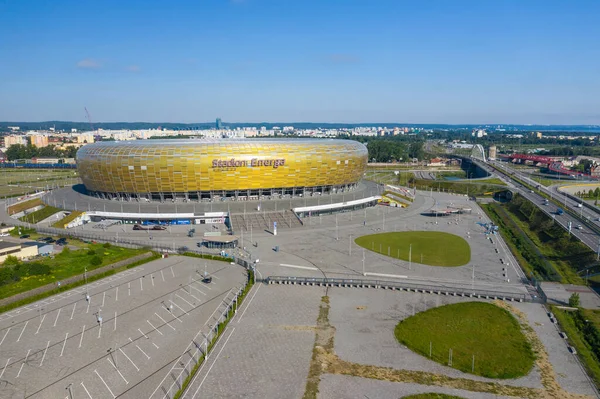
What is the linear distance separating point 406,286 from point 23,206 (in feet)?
250

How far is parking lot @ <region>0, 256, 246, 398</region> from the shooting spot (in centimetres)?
2808

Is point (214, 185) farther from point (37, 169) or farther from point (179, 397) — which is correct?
point (37, 169)

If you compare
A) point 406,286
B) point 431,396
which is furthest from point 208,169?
point 431,396

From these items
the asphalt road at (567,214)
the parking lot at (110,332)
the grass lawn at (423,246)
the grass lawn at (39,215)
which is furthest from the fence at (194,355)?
the grass lawn at (39,215)

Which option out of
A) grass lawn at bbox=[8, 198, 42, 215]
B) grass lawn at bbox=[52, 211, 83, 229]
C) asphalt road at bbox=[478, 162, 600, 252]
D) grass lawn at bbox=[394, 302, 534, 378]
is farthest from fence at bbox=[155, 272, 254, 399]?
grass lawn at bbox=[8, 198, 42, 215]

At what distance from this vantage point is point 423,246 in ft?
201

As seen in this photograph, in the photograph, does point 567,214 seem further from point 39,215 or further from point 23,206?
point 23,206

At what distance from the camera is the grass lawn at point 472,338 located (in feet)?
100

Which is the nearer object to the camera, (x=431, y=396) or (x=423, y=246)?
(x=431, y=396)

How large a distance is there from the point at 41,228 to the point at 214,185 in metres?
28.9

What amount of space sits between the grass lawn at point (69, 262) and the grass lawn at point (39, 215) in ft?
74.0

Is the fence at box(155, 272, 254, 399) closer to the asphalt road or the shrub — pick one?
the shrub

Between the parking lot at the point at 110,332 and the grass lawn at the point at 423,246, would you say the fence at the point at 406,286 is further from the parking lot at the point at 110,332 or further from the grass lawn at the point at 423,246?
the grass lawn at the point at 423,246

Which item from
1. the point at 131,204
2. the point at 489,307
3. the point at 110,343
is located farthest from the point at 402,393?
the point at 131,204
